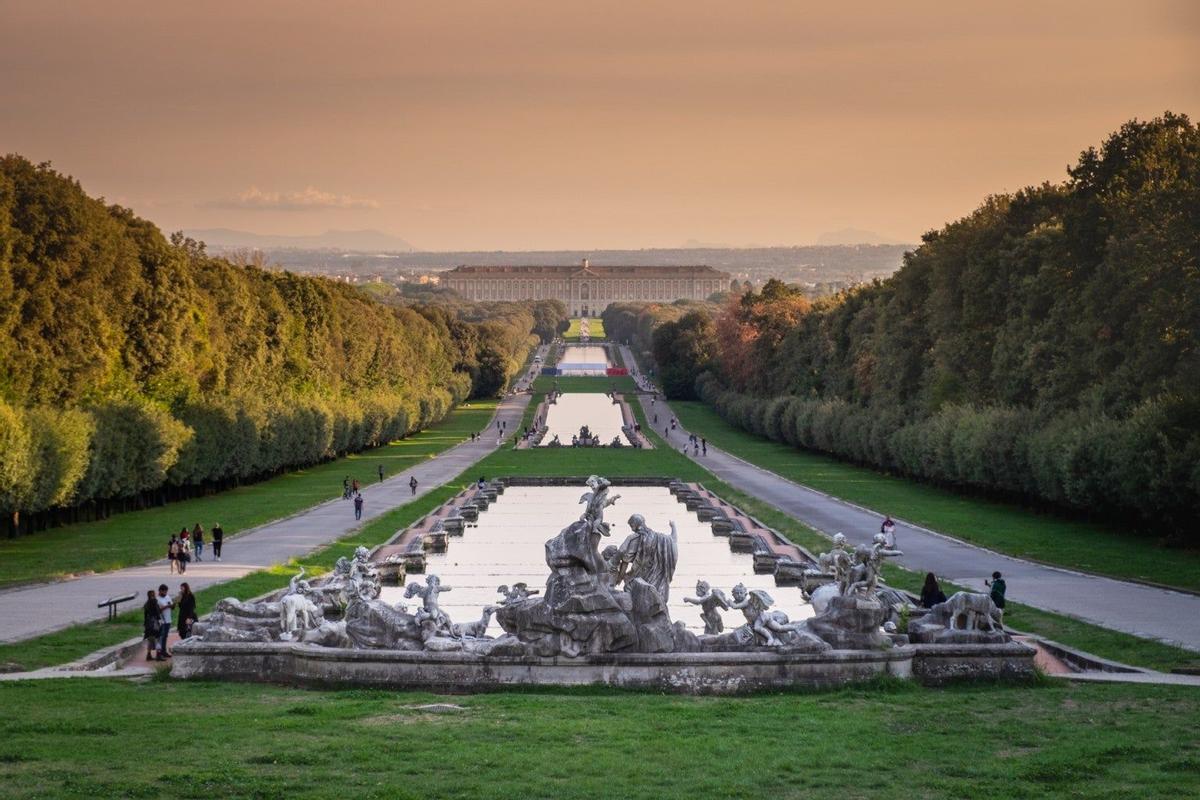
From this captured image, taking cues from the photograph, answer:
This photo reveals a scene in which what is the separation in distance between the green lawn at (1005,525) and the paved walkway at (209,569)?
51.6 feet

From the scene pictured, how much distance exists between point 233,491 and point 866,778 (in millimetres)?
50563

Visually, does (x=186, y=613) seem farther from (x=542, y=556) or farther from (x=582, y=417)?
(x=582, y=417)

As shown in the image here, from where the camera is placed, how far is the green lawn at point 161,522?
36594 millimetres

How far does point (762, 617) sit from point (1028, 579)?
48.3 ft

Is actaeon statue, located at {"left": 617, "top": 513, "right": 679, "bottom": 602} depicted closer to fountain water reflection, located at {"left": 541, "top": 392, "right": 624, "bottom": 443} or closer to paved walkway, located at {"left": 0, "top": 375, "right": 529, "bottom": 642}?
paved walkway, located at {"left": 0, "top": 375, "right": 529, "bottom": 642}

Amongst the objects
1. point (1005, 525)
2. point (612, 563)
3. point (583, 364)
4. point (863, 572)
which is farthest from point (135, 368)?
point (583, 364)

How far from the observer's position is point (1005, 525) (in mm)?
46219

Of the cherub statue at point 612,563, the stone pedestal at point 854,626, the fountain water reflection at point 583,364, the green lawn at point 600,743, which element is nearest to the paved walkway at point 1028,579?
the stone pedestal at point 854,626

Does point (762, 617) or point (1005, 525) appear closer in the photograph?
point (762, 617)

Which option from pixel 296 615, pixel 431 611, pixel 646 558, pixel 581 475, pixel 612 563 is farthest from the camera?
pixel 581 475

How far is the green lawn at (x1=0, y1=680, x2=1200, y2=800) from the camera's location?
13.8m

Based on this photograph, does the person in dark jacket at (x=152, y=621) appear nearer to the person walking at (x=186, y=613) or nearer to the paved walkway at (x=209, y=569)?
the person walking at (x=186, y=613)

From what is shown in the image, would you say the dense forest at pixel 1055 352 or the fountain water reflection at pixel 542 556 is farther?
the dense forest at pixel 1055 352

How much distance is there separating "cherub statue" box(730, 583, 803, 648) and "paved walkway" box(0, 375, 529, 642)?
1073 centimetres
